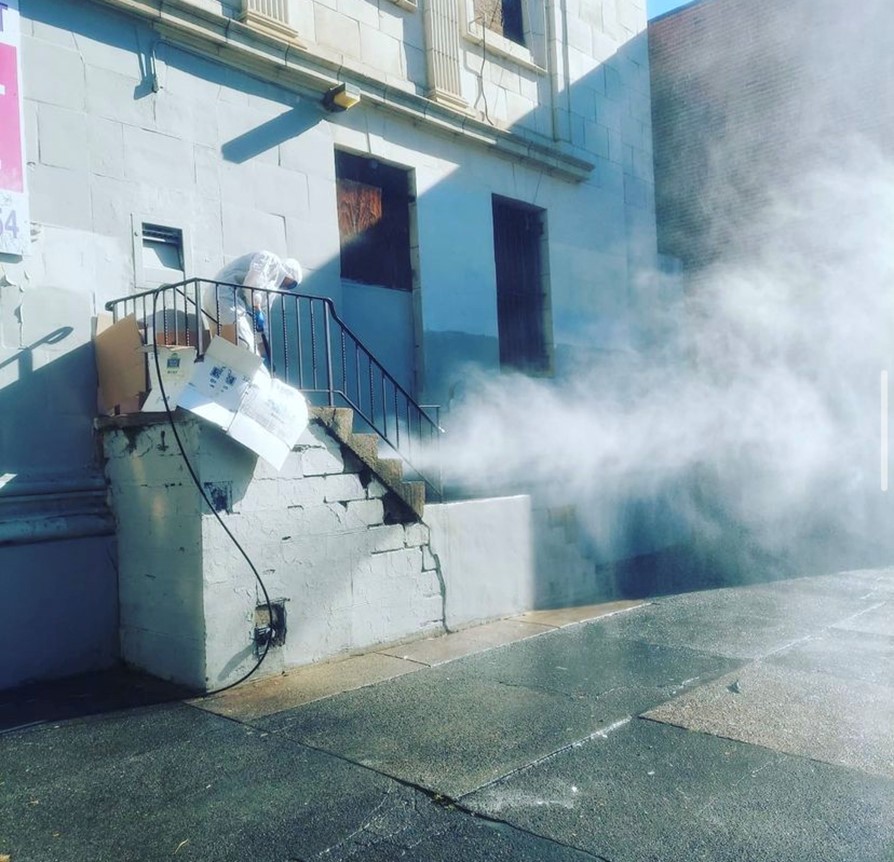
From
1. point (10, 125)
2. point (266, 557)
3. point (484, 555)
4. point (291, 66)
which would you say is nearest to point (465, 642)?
point (484, 555)

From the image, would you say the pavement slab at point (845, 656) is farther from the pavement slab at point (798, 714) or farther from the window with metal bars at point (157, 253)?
the window with metal bars at point (157, 253)

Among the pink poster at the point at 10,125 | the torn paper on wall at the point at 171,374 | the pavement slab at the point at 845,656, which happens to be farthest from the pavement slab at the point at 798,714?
the pink poster at the point at 10,125

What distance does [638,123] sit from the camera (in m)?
11.7

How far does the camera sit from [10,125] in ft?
18.6

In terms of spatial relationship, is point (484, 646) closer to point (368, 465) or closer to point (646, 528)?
point (368, 465)

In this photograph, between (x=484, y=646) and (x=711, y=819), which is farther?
(x=484, y=646)

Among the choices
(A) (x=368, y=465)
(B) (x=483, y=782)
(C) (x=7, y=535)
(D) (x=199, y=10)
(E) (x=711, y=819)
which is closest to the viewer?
(E) (x=711, y=819)

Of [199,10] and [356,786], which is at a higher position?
[199,10]

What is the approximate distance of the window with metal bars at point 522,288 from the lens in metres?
9.84

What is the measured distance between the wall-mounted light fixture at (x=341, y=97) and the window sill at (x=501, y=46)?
2182 mm

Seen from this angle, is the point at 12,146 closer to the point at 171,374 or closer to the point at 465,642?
the point at 171,374

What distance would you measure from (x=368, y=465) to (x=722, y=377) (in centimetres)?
691

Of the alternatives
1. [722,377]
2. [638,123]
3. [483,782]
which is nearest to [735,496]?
[722,377]

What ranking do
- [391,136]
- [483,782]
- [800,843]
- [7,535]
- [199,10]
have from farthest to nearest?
1. [391,136]
2. [199,10]
3. [7,535]
4. [483,782]
5. [800,843]
